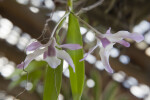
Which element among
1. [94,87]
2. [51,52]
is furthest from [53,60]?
[94,87]

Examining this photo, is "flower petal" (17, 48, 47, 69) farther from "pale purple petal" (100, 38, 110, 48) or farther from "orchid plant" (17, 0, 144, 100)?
"pale purple petal" (100, 38, 110, 48)

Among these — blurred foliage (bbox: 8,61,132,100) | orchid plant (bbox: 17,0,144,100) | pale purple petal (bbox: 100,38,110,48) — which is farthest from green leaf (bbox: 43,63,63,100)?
blurred foliage (bbox: 8,61,132,100)

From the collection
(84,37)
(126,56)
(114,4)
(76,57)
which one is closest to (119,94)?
(126,56)

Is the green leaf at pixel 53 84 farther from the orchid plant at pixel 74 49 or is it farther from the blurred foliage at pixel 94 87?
the blurred foliage at pixel 94 87

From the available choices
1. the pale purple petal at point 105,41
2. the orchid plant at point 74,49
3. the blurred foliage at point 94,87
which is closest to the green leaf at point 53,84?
the orchid plant at point 74,49

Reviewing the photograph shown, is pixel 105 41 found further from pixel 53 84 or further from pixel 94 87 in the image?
pixel 94 87

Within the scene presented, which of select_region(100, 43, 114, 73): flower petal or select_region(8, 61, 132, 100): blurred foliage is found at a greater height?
select_region(8, 61, 132, 100): blurred foliage

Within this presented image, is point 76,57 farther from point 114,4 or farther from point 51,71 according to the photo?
point 114,4

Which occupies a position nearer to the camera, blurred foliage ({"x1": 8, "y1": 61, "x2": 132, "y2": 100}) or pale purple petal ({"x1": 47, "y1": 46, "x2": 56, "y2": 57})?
pale purple petal ({"x1": 47, "y1": 46, "x2": 56, "y2": 57})
